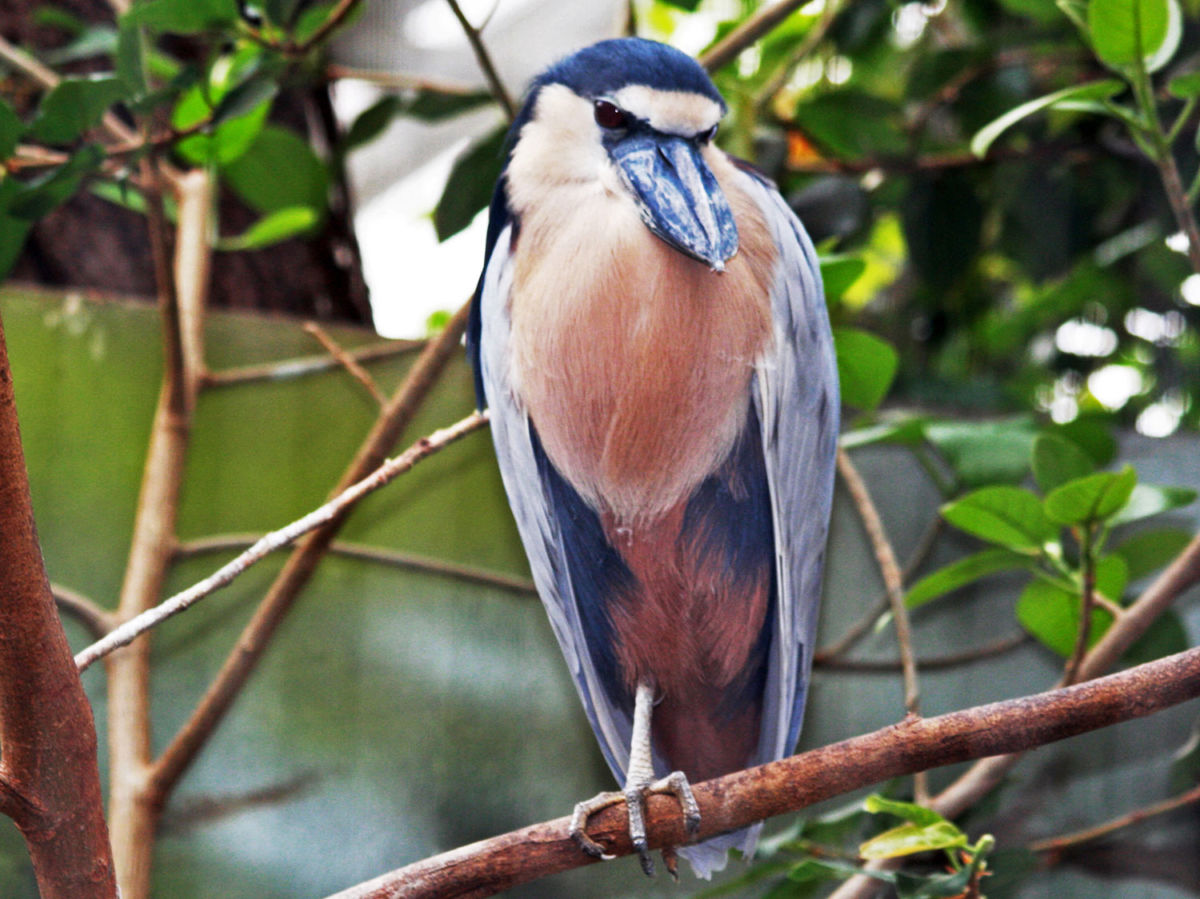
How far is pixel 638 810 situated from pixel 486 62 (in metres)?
0.62

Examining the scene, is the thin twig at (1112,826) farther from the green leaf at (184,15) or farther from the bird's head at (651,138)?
the green leaf at (184,15)

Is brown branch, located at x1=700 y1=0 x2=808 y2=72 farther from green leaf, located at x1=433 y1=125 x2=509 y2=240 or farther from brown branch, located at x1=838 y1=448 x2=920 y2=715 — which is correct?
brown branch, located at x1=838 y1=448 x2=920 y2=715

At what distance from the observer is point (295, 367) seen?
95 cm

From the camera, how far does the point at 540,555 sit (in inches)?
30.5

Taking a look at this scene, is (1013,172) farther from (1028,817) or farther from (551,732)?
(551,732)

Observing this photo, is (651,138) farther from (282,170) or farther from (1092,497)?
(282,170)

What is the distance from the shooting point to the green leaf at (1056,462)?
2.69ft

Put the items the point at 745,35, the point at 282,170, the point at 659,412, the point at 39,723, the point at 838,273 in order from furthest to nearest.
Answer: the point at 282,170
the point at 745,35
the point at 838,273
the point at 659,412
the point at 39,723

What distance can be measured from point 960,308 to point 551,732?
31.8 inches

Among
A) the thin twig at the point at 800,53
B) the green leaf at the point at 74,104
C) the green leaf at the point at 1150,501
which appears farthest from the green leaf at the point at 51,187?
the green leaf at the point at 1150,501

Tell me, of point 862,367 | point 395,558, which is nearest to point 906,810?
point 862,367

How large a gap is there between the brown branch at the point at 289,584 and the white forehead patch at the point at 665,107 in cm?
24

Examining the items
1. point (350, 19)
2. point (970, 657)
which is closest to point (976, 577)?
point (970, 657)

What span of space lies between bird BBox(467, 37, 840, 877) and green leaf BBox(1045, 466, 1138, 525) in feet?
0.53
